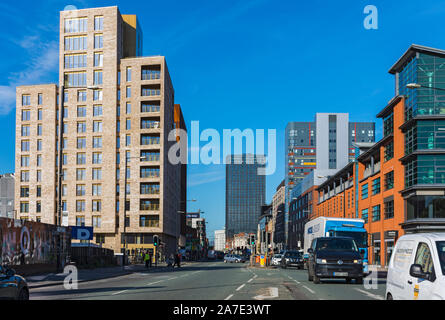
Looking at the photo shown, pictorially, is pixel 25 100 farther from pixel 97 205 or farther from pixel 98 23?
pixel 97 205

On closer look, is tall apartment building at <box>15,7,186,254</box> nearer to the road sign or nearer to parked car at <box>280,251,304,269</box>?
the road sign

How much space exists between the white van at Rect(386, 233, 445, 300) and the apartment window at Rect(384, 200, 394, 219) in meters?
51.2

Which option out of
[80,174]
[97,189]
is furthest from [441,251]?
[80,174]

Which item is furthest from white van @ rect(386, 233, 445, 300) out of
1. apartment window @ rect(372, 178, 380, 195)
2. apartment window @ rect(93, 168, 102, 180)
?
apartment window @ rect(93, 168, 102, 180)

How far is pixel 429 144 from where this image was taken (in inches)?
2047

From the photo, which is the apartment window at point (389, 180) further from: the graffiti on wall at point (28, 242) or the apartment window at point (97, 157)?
the apartment window at point (97, 157)

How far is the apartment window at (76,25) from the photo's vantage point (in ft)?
285

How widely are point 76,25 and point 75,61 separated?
618cm

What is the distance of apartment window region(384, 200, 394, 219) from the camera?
59938 millimetres

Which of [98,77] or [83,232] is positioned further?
[98,77]

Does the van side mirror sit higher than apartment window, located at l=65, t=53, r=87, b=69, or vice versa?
apartment window, located at l=65, t=53, r=87, b=69

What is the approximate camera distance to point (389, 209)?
61188 millimetres
